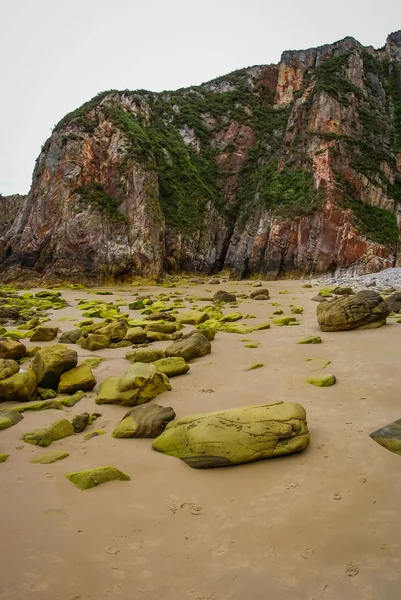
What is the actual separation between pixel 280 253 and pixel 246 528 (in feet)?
92.1

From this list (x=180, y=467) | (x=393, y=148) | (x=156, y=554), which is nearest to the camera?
(x=156, y=554)

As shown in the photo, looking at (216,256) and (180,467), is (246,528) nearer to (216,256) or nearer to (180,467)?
(180,467)

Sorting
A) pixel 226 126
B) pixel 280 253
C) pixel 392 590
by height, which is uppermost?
pixel 226 126

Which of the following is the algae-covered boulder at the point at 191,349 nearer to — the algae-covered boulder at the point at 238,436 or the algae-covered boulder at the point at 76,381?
the algae-covered boulder at the point at 76,381

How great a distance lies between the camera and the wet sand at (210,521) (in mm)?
1904

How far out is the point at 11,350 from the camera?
6.65 m

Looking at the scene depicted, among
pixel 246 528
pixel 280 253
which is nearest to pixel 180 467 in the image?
pixel 246 528

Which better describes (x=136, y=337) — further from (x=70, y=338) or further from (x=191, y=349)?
(x=191, y=349)

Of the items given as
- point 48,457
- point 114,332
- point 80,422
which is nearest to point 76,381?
point 80,422

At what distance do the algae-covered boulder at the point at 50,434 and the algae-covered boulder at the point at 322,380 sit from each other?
2988mm

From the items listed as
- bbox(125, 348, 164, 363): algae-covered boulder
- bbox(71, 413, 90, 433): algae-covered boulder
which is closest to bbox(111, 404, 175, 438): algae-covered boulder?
bbox(71, 413, 90, 433): algae-covered boulder

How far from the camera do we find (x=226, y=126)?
42625 mm

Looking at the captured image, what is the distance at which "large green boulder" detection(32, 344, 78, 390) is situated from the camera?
5340 mm

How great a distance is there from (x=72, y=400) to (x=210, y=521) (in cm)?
297
